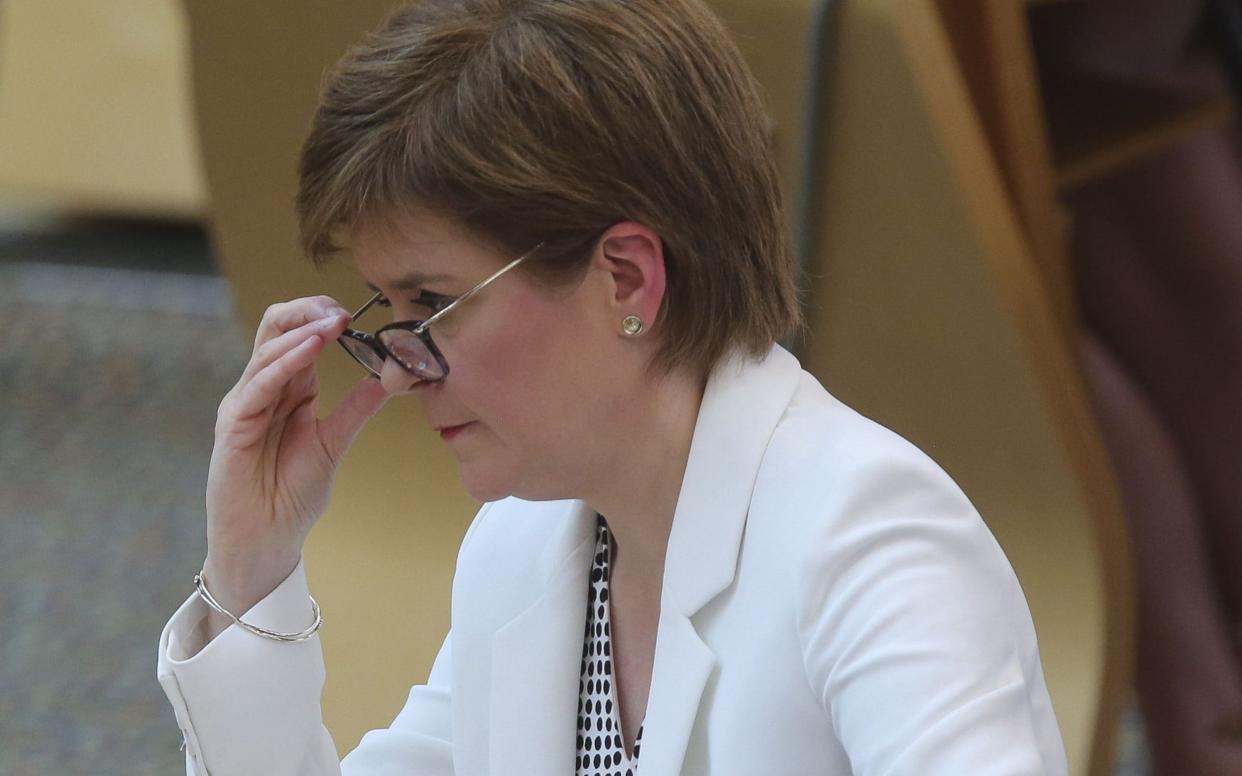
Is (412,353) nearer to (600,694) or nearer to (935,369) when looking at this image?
(600,694)

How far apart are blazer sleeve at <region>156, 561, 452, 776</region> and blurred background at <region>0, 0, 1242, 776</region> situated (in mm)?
437

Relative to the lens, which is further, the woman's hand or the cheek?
the woman's hand

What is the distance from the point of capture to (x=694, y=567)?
4.01 feet

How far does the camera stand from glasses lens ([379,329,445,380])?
3.95 ft

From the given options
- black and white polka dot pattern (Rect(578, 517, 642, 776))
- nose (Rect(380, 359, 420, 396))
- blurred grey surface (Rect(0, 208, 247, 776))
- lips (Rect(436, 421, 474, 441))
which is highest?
nose (Rect(380, 359, 420, 396))

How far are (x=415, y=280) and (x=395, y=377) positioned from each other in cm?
9

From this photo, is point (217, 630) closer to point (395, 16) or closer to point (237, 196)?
point (395, 16)

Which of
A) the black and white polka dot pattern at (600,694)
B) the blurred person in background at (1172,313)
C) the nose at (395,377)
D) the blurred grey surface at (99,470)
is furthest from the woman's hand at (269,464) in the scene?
the blurred person in background at (1172,313)

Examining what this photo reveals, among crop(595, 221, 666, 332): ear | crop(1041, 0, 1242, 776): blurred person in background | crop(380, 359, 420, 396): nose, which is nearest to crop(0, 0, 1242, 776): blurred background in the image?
crop(1041, 0, 1242, 776): blurred person in background

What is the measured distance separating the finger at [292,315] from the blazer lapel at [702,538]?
36cm

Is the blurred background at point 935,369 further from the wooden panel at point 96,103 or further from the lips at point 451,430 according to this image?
the wooden panel at point 96,103

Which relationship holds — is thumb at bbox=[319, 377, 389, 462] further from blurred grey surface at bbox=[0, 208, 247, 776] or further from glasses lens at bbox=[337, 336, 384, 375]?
blurred grey surface at bbox=[0, 208, 247, 776]

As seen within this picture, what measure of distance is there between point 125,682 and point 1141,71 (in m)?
1.97

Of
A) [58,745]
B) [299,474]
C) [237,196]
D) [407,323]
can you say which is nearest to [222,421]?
[299,474]
